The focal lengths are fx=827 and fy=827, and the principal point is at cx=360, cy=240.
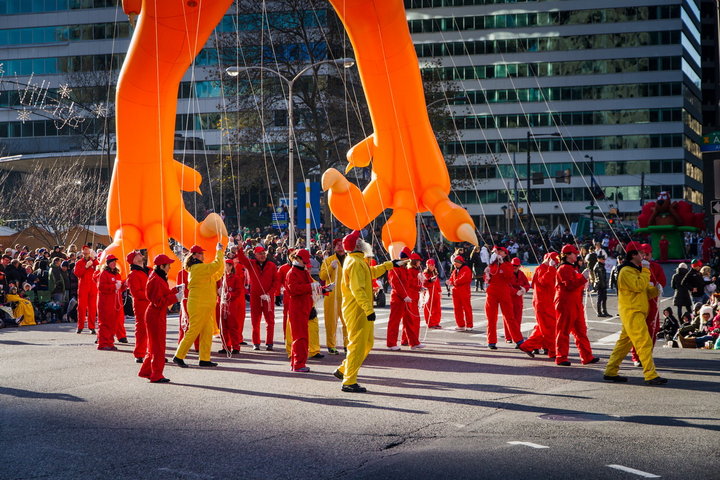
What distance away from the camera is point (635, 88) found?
6906 cm

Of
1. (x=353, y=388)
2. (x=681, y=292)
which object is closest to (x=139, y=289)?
(x=353, y=388)

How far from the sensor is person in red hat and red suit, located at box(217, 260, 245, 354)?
1372cm

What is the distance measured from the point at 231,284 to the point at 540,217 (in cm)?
5957

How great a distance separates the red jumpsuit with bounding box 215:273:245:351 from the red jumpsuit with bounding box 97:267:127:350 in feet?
5.87

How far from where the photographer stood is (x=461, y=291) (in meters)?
16.6

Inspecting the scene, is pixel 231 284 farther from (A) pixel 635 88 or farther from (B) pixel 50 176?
(A) pixel 635 88

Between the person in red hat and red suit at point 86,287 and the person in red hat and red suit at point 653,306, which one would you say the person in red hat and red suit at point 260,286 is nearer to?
the person in red hat and red suit at point 86,287

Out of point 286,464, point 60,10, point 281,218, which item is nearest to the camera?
point 286,464

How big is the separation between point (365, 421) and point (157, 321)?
3967 millimetres

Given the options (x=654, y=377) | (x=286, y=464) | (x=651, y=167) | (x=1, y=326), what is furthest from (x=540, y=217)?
(x=286, y=464)

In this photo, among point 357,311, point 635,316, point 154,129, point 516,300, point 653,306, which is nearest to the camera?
point 357,311

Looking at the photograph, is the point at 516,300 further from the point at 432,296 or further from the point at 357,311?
the point at 357,311

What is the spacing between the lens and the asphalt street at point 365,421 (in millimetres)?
6219

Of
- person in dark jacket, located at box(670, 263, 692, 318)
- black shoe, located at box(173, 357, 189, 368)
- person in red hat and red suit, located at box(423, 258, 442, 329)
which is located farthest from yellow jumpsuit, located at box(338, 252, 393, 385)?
person in dark jacket, located at box(670, 263, 692, 318)
